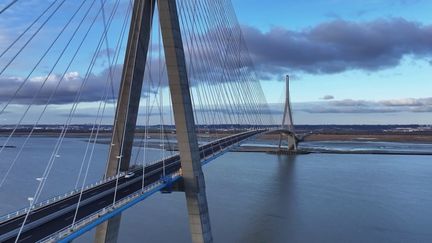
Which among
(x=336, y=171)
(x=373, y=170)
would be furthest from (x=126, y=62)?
(x=373, y=170)

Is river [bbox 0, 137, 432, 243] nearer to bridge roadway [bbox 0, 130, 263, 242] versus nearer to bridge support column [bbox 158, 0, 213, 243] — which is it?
bridge support column [bbox 158, 0, 213, 243]

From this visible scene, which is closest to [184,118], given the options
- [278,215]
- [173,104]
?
[173,104]

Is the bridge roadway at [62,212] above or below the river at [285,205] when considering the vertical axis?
above

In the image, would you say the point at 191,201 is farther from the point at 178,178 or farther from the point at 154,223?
the point at 154,223

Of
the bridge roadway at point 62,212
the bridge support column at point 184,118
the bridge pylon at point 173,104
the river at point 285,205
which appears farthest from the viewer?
the river at point 285,205

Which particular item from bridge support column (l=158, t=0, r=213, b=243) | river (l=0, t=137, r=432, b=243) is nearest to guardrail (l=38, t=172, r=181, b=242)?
bridge support column (l=158, t=0, r=213, b=243)

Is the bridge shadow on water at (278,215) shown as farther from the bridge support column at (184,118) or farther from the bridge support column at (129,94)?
the bridge support column at (129,94)

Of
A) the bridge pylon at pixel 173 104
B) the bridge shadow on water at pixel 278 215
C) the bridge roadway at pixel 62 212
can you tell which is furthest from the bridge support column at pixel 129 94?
the bridge shadow on water at pixel 278 215
